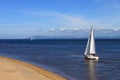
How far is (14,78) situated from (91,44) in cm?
4261

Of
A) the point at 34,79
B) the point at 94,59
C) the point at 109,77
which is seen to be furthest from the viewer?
the point at 94,59

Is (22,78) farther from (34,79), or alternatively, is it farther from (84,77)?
(84,77)

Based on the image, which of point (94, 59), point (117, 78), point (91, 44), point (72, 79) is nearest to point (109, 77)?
point (117, 78)

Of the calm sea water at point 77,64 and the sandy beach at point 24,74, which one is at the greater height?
the sandy beach at point 24,74

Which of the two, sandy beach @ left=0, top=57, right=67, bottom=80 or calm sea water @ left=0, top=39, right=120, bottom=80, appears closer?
sandy beach @ left=0, top=57, right=67, bottom=80

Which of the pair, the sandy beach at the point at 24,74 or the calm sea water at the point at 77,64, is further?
the calm sea water at the point at 77,64

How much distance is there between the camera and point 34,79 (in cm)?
3020

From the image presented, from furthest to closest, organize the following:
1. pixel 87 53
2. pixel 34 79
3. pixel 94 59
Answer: pixel 87 53 < pixel 94 59 < pixel 34 79

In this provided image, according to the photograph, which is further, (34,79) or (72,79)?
(72,79)

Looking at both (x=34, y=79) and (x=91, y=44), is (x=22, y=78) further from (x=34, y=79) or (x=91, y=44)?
(x=91, y=44)

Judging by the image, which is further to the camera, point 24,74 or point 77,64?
point 77,64

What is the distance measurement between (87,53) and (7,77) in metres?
42.3

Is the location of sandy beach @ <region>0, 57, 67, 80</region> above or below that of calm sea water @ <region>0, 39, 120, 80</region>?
above

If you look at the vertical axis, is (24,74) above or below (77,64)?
above
